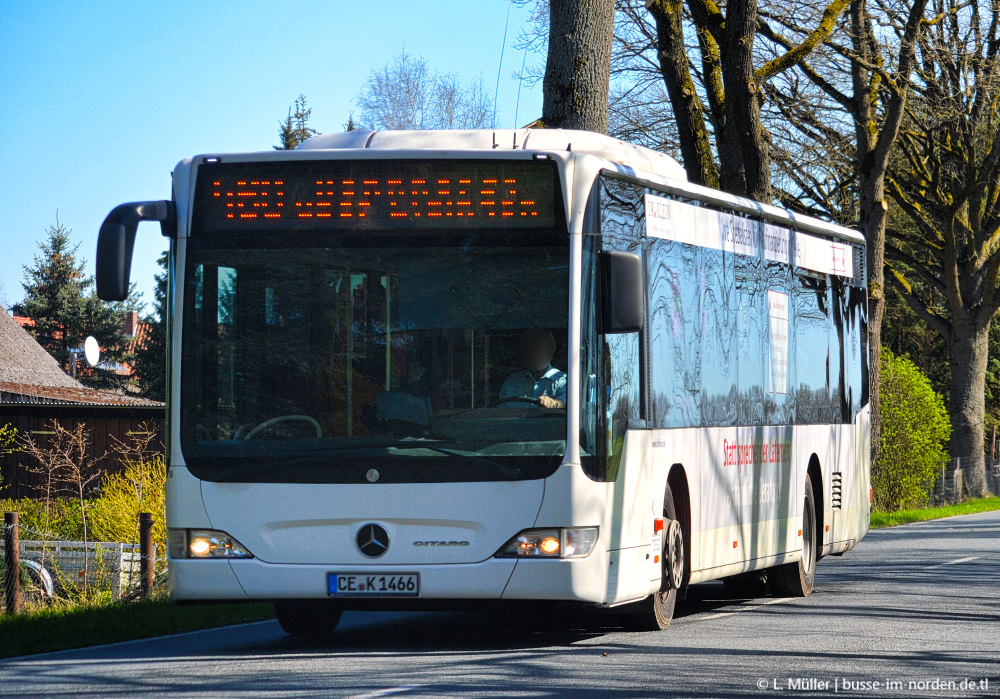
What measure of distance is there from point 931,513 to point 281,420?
28757 mm

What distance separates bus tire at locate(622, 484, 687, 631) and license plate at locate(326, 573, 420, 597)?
1893 millimetres

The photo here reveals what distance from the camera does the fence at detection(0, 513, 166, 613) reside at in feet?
49.3

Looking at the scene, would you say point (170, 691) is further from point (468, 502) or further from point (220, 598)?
point (468, 502)

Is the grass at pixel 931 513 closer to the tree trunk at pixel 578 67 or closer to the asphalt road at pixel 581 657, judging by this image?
the tree trunk at pixel 578 67

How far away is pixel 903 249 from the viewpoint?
4362cm

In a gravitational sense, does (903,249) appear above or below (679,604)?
above

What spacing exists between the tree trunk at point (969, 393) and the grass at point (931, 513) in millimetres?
1050

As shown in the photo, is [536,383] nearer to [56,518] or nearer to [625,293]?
[625,293]

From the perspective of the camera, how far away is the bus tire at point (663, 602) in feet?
32.7

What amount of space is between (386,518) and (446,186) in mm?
2015

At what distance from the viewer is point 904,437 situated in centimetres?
3728

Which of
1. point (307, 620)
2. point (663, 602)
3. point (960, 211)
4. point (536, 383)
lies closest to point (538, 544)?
point (536, 383)

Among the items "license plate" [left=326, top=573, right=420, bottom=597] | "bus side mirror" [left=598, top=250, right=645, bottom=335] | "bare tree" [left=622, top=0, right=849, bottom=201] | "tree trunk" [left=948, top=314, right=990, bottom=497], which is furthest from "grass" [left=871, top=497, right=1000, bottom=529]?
"license plate" [left=326, top=573, right=420, bottom=597]

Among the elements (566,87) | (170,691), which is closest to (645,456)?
(170,691)
